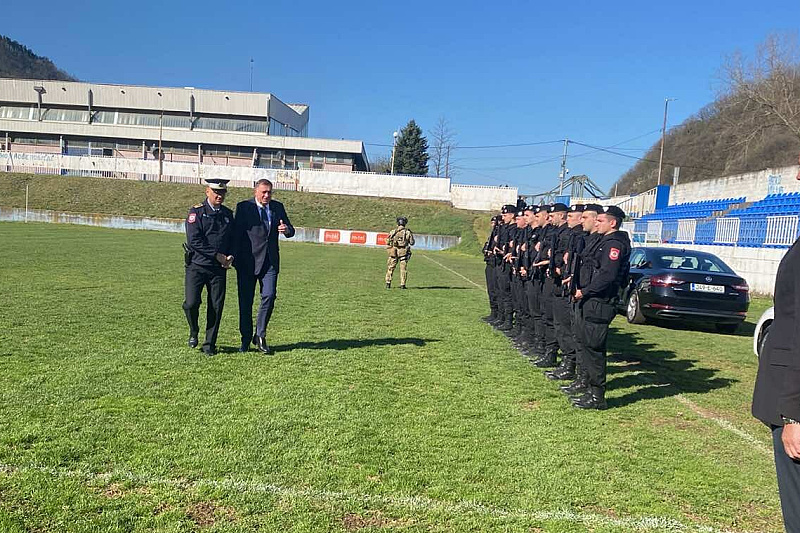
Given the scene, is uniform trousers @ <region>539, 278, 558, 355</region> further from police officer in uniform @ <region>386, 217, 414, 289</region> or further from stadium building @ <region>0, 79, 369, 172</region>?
stadium building @ <region>0, 79, 369, 172</region>

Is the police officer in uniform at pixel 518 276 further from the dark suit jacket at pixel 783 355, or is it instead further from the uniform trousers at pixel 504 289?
the dark suit jacket at pixel 783 355

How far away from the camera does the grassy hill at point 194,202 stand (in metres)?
47.6

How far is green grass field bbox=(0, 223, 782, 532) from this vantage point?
3.42m

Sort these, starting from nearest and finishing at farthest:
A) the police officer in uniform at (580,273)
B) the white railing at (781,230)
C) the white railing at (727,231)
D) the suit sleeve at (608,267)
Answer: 1. the suit sleeve at (608,267)
2. the police officer in uniform at (580,273)
3. the white railing at (781,230)
4. the white railing at (727,231)

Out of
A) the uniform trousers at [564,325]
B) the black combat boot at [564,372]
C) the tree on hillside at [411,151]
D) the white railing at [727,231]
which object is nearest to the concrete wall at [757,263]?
the white railing at [727,231]

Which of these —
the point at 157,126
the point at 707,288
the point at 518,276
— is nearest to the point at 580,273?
the point at 518,276

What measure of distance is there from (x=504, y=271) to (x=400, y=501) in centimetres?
701

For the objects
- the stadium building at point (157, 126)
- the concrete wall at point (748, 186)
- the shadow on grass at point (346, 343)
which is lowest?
the shadow on grass at point (346, 343)

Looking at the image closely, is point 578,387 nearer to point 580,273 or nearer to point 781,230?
point 580,273

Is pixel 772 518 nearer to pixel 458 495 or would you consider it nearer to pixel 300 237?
pixel 458 495

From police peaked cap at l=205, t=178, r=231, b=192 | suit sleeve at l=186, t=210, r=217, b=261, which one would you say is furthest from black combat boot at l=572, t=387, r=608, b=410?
police peaked cap at l=205, t=178, r=231, b=192

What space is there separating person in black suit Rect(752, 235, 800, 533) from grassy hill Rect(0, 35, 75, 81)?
5545 inches

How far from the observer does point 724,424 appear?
18.3ft

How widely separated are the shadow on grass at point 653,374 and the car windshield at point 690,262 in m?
2.81
